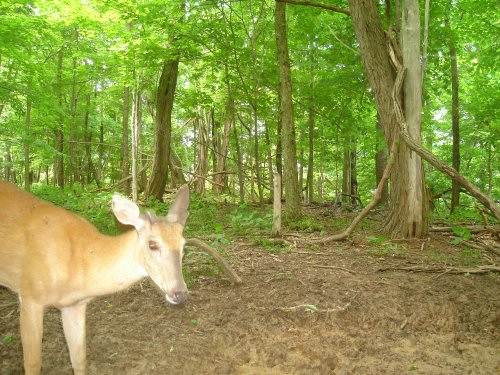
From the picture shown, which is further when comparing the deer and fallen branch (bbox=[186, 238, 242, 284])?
fallen branch (bbox=[186, 238, 242, 284])

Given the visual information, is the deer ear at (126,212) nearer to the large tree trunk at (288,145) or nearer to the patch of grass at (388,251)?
the patch of grass at (388,251)

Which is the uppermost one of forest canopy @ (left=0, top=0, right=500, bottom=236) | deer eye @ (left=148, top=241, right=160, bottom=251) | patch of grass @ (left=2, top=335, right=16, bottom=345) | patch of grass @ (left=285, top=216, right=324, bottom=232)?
forest canopy @ (left=0, top=0, right=500, bottom=236)

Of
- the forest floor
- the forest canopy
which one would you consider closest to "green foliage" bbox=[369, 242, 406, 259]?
the forest floor

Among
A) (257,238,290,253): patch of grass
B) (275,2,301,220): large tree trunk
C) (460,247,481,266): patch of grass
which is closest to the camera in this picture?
(460,247,481,266): patch of grass

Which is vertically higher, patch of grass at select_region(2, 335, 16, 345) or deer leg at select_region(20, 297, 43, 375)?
deer leg at select_region(20, 297, 43, 375)

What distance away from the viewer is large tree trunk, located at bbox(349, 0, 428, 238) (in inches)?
273

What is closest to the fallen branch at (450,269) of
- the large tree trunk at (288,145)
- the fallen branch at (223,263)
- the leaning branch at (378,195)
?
the leaning branch at (378,195)

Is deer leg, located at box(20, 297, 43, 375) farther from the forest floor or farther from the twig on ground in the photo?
the twig on ground

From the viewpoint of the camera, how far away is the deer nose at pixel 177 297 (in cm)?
245

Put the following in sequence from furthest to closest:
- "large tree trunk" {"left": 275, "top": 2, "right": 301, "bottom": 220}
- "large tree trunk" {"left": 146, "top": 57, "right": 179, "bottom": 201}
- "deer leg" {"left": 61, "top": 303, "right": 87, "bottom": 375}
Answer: "large tree trunk" {"left": 146, "top": 57, "right": 179, "bottom": 201} → "large tree trunk" {"left": 275, "top": 2, "right": 301, "bottom": 220} → "deer leg" {"left": 61, "top": 303, "right": 87, "bottom": 375}

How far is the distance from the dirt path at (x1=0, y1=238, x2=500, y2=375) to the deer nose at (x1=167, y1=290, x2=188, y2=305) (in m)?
1.20

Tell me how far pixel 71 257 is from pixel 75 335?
25.5 inches

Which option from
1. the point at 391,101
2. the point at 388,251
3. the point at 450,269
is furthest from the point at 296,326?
the point at 391,101

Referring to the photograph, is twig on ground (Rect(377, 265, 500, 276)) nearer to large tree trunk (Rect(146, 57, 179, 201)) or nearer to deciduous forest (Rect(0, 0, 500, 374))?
deciduous forest (Rect(0, 0, 500, 374))
